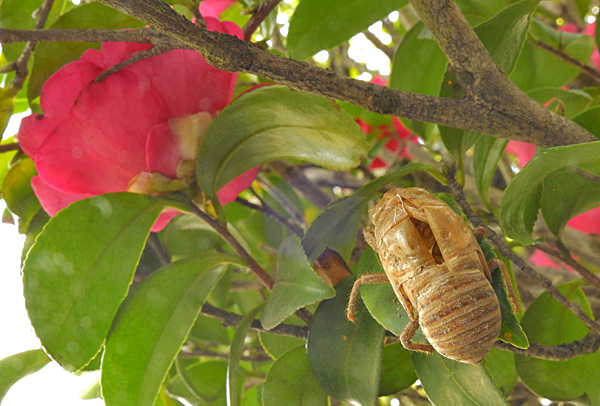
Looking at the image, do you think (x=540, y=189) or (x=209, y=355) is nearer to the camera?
(x=540, y=189)

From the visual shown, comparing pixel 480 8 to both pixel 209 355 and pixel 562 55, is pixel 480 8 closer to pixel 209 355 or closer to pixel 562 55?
pixel 562 55

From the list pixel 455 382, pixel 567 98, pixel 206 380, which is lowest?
pixel 455 382

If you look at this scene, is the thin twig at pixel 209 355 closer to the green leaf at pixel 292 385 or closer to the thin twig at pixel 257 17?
the green leaf at pixel 292 385

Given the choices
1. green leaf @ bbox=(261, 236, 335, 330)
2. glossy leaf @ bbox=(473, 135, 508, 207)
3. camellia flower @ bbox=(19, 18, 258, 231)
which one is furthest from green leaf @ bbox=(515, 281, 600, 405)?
camellia flower @ bbox=(19, 18, 258, 231)

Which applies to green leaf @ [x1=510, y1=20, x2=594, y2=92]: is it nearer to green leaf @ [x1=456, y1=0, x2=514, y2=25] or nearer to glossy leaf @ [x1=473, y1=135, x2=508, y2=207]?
green leaf @ [x1=456, y1=0, x2=514, y2=25]

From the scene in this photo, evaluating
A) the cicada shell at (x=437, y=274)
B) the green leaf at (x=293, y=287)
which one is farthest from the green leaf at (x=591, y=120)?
the green leaf at (x=293, y=287)

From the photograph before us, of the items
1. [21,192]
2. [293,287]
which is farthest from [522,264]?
[21,192]
